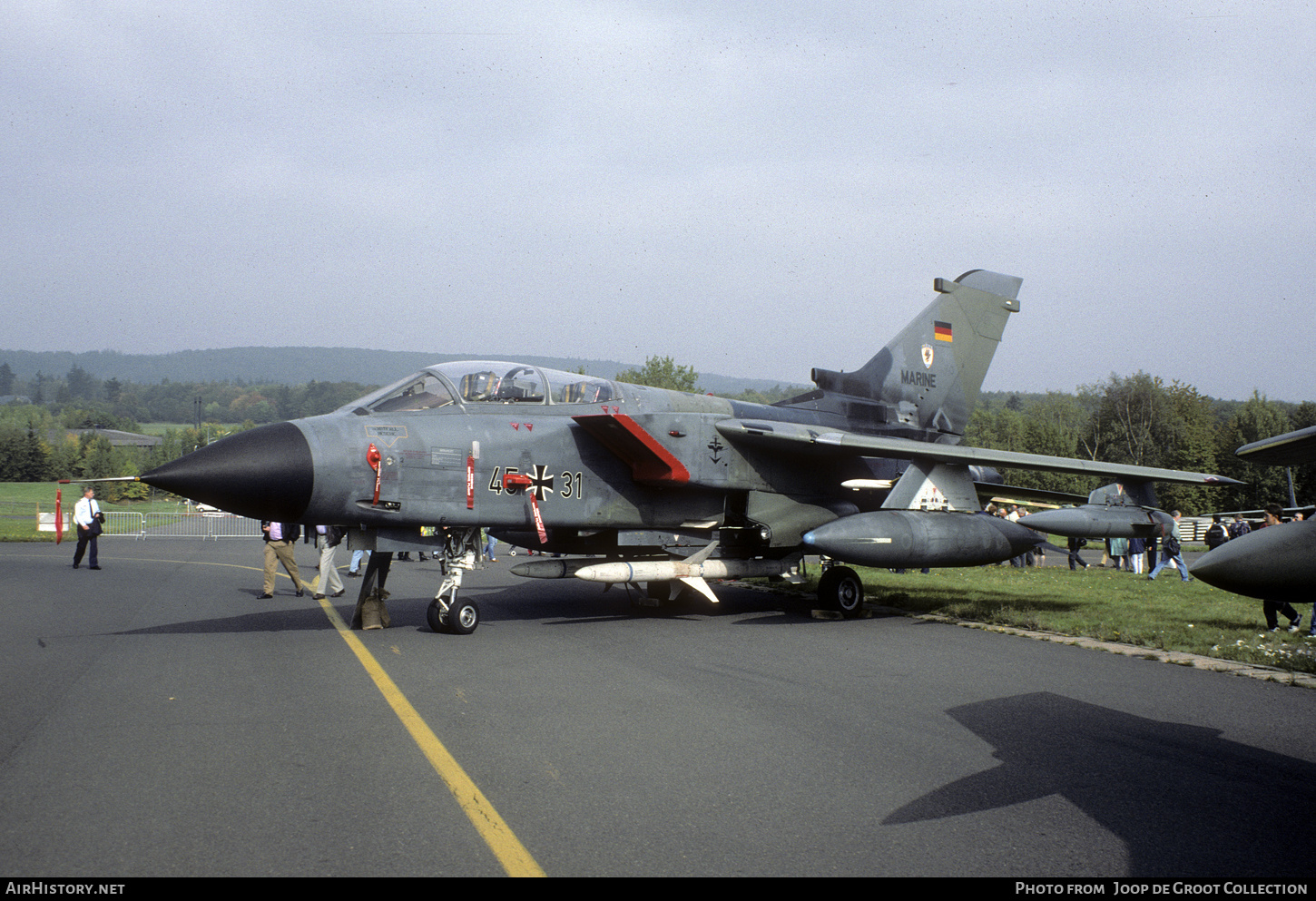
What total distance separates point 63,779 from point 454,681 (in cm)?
286

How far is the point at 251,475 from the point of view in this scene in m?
8.08

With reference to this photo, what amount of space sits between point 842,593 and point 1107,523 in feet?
11.7

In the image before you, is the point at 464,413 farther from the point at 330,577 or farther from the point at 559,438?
the point at 330,577

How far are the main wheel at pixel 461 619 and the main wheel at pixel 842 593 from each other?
16.0ft

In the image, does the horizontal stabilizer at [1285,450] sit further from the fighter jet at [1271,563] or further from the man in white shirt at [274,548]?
the man in white shirt at [274,548]

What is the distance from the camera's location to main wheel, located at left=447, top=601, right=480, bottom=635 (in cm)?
938

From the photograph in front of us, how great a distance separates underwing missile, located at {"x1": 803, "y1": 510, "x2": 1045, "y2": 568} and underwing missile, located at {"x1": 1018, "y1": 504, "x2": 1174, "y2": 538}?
52 cm

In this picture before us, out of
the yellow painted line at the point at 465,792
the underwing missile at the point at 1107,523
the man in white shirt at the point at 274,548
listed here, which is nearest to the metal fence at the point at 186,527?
the man in white shirt at the point at 274,548

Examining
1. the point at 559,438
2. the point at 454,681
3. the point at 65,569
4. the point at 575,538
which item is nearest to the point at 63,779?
the point at 454,681

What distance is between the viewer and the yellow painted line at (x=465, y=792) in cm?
342

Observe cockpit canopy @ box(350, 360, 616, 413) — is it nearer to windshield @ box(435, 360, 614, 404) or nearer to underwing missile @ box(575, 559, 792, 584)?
windshield @ box(435, 360, 614, 404)

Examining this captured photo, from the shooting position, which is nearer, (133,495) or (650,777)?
(650,777)

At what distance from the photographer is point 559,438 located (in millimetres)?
10375

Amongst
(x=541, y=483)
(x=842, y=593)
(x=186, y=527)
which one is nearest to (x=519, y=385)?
(x=541, y=483)
